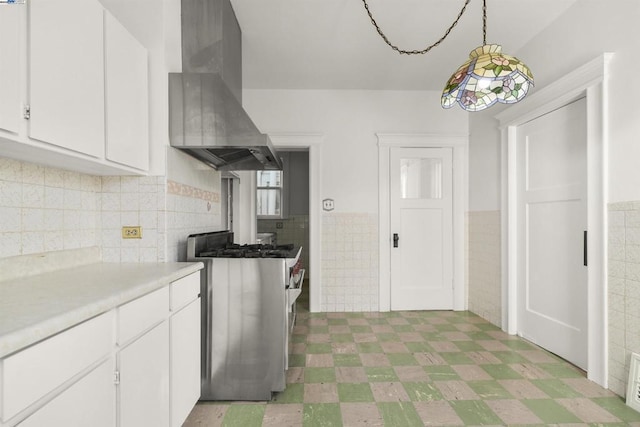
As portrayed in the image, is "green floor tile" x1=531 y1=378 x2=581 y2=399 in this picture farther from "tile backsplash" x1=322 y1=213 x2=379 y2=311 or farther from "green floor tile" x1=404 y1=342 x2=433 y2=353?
"tile backsplash" x1=322 y1=213 x2=379 y2=311

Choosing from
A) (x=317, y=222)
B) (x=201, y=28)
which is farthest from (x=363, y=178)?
(x=201, y=28)

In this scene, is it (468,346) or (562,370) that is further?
(468,346)

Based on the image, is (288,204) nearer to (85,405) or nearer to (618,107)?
→ (618,107)

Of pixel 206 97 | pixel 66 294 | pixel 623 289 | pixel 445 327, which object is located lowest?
pixel 445 327

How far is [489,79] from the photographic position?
68.1 inches

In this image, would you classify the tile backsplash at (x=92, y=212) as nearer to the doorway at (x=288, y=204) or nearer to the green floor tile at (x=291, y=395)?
the green floor tile at (x=291, y=395)

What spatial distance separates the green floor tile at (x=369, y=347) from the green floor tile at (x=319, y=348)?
0.26m

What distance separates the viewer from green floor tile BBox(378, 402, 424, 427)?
1.84 m

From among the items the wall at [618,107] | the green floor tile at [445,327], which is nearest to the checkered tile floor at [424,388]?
the green floor tile at [445,327]

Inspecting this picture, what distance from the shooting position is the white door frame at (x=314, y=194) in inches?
157

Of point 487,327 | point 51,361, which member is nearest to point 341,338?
point 487,327

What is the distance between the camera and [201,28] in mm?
2232

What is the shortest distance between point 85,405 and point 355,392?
62.8 inches

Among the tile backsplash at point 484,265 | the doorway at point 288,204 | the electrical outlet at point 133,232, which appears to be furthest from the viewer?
the doorway at point 288,204
